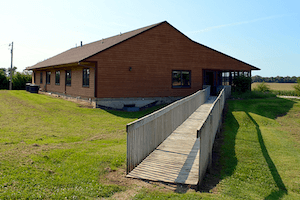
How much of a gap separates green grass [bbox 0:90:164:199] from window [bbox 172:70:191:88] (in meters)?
10.4

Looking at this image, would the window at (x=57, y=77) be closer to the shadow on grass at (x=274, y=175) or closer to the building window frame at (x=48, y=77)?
the building window frame at (x=48, y=77)

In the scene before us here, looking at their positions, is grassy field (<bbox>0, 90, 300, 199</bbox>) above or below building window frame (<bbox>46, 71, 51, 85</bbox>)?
below

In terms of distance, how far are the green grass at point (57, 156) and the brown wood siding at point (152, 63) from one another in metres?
6.51

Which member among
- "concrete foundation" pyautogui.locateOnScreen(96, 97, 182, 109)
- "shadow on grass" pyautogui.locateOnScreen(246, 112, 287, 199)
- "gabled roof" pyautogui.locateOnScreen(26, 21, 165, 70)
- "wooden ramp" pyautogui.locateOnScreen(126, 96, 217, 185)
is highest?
"gabled roof" pyautogui.locateOnScreen(26, 21, 165, 70)

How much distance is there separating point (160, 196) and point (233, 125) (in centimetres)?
1041

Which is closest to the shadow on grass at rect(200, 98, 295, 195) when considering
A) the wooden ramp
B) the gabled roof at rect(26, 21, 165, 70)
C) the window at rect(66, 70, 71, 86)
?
the wooden ramp

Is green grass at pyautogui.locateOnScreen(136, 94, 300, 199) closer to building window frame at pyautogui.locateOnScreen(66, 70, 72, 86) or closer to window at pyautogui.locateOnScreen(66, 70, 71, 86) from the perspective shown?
building window frame at pyautogui.locateOnScreen(66, 70, 72, 86)

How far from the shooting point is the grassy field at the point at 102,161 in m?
5.19

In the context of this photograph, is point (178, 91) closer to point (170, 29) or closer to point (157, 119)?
point (170, 29)

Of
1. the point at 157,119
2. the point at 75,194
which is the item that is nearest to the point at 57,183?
the point at 75,194

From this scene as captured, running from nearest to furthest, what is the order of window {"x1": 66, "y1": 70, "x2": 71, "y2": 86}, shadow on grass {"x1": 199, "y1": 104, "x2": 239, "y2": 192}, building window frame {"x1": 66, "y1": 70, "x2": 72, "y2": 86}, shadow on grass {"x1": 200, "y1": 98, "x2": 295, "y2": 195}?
shadow on grass {"x1": 199, "y1": 104, "x2": 239, "y2": 192}
shadow on grass {"x1": 200, "y1": 98, "x2": 295, "y2": 195}
building window frame {"x1": 66, "y1": 70, "x2": 72, "y2": 86}
window {"x1": 66, "y1": 70, "x2": 71, "y2": 86}

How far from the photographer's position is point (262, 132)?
12984mm

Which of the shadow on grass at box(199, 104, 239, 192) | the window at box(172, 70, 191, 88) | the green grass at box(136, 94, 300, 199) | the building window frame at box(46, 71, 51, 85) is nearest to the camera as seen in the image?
the green grass at box(136, 94, 300, 199)

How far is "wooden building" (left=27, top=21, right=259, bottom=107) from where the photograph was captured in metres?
19.4
